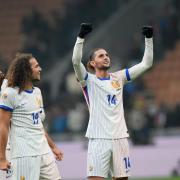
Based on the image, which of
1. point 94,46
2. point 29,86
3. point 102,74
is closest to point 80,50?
point 102,74

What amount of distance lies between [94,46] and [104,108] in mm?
13449

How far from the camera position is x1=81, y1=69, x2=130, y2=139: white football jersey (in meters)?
9.54

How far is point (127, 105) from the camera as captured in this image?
19.5 meters

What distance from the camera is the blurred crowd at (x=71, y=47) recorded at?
759 inches

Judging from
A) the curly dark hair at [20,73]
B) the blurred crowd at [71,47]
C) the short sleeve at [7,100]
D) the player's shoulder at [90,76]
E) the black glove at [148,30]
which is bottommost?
the short sleeve at [7,100]

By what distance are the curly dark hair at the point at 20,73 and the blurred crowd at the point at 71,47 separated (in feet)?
30.1

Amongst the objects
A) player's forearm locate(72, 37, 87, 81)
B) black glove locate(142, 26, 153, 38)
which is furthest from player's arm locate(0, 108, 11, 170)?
black glove locate(142, 26, 153, 38)

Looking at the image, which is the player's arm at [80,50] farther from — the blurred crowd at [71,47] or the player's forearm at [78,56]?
the blurred crowd at [71,47]

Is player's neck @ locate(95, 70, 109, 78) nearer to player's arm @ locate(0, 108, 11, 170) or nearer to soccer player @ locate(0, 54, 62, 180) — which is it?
soccer player @ locate(0, 54, 62, 180)

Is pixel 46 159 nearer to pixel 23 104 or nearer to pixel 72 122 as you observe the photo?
pixel 23 104

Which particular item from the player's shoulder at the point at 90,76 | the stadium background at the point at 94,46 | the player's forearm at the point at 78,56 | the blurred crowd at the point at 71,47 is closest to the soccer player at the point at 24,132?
the player's forearm at the point at 78,56

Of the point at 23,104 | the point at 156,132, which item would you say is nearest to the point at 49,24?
the point at 156,132

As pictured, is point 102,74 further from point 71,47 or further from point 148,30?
point 71,47

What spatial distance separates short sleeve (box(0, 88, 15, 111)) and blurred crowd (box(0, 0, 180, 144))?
936 cm
